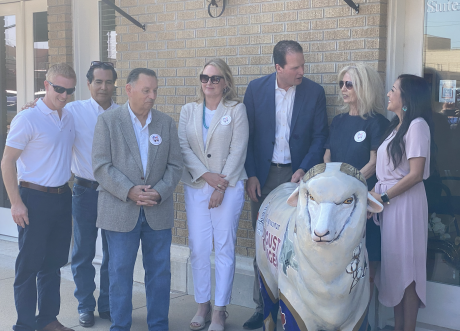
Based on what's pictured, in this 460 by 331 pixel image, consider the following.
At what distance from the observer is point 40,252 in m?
4.16

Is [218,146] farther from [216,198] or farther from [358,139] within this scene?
[358,139]

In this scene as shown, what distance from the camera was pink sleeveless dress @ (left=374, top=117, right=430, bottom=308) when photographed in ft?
12.4

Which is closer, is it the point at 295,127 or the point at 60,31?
the point at 295,127

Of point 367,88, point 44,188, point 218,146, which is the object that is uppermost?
point 367,88

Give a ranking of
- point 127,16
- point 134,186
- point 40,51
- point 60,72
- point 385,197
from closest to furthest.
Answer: point 385,197 → point 134,186 → point 60,72 → point 127,16 → point 40,51

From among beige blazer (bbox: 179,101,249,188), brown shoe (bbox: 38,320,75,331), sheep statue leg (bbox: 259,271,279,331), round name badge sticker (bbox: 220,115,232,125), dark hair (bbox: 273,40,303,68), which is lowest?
brown shoe (bbox: 38,320,75,331)

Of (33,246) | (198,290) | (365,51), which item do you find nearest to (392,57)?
(365,51)

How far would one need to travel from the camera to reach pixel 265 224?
380 centimetres

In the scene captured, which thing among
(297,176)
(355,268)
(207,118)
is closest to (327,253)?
(355,268)

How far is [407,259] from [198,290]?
5.81 ft

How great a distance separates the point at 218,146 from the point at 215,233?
0.74 m

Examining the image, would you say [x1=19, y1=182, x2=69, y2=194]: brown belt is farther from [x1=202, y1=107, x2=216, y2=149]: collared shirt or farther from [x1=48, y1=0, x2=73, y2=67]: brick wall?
[x1=48, y1=0, x2=73, y2=67]: brick wall

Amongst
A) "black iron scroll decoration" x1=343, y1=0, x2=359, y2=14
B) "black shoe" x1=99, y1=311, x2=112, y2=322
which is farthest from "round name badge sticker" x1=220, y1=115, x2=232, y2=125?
"black shoe" x1=99, y1=311, x2=112, y2=322

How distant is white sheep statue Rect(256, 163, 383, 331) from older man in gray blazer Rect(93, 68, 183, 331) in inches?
47.0
